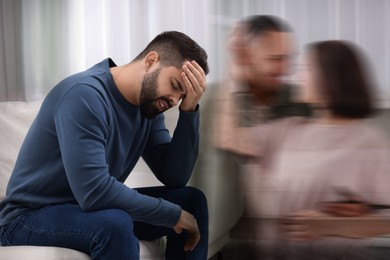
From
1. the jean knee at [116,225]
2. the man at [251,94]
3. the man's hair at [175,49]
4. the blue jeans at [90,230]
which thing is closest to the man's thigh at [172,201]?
the blue jeans at [90,230]

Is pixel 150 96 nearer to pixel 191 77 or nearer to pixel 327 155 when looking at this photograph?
pixel 191 77

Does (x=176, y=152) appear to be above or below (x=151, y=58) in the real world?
below

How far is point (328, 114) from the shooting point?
73cm

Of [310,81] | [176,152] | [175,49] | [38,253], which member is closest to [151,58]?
[175,49]

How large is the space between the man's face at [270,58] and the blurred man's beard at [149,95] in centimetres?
49

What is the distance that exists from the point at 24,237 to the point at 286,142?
0.70 m

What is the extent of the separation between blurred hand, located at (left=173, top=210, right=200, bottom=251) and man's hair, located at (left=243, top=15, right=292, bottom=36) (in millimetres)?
576

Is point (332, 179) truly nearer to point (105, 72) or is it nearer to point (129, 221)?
point (129, 221)

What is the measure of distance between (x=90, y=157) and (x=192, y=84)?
255 millimetres

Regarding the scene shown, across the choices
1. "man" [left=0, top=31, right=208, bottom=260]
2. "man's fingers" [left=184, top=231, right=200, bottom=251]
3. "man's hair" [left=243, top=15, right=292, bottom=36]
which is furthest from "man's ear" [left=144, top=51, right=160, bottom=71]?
"man's hair" [left=243, top=15, right=292, bottom=36]

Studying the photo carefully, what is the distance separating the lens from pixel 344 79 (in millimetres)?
712

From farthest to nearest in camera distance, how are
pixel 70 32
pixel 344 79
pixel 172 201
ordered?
pixel 70 32 < pixel 172 201 < pixel 344 79

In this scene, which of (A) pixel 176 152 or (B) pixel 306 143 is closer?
(B) pixel 306 143

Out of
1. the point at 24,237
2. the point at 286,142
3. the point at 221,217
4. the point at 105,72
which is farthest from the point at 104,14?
the point at 286,142
